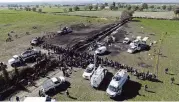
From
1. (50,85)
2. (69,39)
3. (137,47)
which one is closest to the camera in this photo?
(50,85)

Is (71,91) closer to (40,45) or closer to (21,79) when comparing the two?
(21,79)

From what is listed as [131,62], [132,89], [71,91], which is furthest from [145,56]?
[71,91]

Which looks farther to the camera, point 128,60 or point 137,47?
point 137,47

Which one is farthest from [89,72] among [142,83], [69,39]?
[69,39]

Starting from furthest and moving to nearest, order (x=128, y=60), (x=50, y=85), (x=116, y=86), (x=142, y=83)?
(x=128, y=60)
(x=142, y=83)
(x=50, y=85)
(x=116, y=86)

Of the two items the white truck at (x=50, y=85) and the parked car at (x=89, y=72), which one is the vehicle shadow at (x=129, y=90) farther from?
the white truck at (x=50, y=85)

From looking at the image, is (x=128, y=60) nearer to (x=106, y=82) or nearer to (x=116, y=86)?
(x=106, y=82)

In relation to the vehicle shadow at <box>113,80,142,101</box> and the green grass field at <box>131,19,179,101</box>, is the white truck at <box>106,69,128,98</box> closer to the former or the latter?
the vehicle shadow at <box>113,80,142,101</box>
